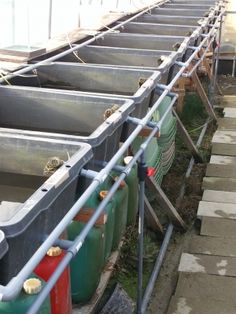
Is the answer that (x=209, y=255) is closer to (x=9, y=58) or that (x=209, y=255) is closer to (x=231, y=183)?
(x=231, y=183)

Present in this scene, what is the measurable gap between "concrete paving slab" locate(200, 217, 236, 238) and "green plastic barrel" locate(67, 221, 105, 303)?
2.41 metres

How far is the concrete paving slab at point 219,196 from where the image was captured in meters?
6.07

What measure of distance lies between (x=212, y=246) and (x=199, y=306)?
41.3 inches

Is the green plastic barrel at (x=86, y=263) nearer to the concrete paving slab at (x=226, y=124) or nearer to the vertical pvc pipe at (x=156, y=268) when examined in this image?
the vertical pvc pipe at (x=156, y=268)

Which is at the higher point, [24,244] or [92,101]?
[92,101]

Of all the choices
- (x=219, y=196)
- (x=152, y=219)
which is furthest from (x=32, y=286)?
(x=219, y=196)

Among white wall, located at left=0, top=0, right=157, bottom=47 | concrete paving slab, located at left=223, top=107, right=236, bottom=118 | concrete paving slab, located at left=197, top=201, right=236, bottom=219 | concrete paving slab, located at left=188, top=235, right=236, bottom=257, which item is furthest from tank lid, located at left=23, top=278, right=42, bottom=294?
concrete paving slab, located at left=223, top=107, right=236, bottom=118

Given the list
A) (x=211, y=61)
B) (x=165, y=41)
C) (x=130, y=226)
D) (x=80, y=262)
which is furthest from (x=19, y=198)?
(x=211, y=61)

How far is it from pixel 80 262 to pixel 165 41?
12.8ft

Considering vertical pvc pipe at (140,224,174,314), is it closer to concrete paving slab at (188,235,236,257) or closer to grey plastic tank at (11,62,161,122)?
concrete paving slab at (188,235,236,257)

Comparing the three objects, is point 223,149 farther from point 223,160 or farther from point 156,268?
point 156,268

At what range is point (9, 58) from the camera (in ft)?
16.6

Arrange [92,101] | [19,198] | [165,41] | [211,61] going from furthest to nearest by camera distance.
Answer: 1. [211,61]
2. [165,41]
3. [92,101]
4. [19,198]

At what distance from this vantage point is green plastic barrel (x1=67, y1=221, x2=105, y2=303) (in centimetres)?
301
